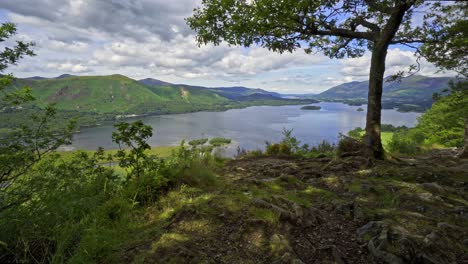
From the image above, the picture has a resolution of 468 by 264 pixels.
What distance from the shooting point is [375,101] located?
8.00 metres

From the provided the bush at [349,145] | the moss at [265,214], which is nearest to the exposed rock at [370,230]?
the moss at [265,214]

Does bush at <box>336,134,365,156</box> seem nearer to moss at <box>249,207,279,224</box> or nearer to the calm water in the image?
moss at <box>249,207,279,224</box>

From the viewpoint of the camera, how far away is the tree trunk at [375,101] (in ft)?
26.1

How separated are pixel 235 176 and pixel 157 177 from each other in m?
2.76

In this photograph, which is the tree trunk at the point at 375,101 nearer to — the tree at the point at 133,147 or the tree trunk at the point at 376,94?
the tree trunk at the point at 376,94

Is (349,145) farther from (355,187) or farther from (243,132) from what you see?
(243,132)

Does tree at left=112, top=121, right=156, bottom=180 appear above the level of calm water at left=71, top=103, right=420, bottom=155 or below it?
above

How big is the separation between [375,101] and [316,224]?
19.1ft

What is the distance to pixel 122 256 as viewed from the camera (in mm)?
2869

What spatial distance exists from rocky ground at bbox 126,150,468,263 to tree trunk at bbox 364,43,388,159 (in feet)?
7.66

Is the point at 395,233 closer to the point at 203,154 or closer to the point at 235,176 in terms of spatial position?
the point at 235,176

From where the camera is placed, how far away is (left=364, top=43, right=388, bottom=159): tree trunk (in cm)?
797

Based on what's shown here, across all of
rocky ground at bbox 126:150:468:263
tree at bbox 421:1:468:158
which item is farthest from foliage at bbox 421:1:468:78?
rocky ground at bbox 126:150:468:263

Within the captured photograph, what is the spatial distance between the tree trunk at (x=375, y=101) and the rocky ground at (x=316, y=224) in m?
2.33
